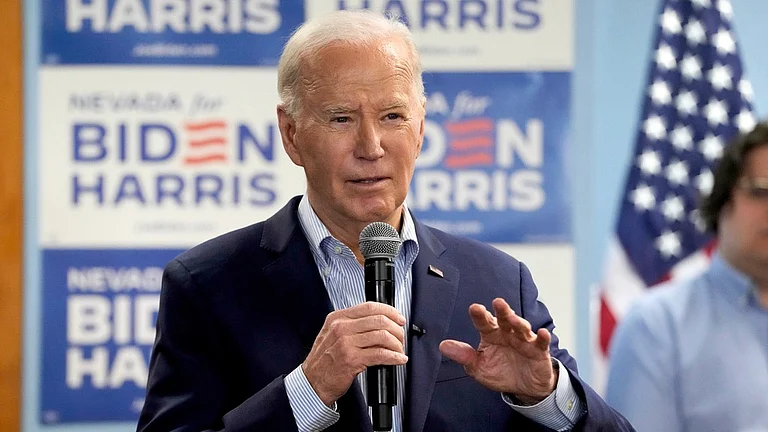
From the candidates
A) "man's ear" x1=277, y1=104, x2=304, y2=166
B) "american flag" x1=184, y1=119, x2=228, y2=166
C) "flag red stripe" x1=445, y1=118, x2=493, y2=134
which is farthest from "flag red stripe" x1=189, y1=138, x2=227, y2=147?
"man's ear" x1=277, y1=104, x2=304, y2=166

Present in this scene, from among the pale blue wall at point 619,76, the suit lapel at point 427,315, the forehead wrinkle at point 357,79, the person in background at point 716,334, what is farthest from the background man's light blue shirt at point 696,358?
the forehead wrinkle at point 357,79

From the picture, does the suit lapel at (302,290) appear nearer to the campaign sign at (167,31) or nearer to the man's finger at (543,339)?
the man's finger at (543,339)

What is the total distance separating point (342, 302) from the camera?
2.19 m

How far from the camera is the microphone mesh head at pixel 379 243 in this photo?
1891 millimetres

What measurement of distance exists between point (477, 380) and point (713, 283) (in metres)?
1.71

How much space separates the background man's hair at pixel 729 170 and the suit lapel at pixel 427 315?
1431 millimetres

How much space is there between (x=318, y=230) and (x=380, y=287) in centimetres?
40

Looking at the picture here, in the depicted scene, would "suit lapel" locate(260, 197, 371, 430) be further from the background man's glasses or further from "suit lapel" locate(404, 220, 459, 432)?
the background man's glasses

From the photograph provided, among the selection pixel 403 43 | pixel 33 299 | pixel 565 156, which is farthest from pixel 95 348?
pixel 403 43

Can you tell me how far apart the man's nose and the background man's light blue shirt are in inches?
60.7

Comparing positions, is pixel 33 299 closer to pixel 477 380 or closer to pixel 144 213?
pixel 144 213

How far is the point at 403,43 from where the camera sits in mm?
Result: 2195

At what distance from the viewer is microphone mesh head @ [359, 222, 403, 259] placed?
189 cm

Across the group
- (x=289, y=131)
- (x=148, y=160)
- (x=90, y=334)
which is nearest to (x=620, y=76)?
(x=148, y=160)
